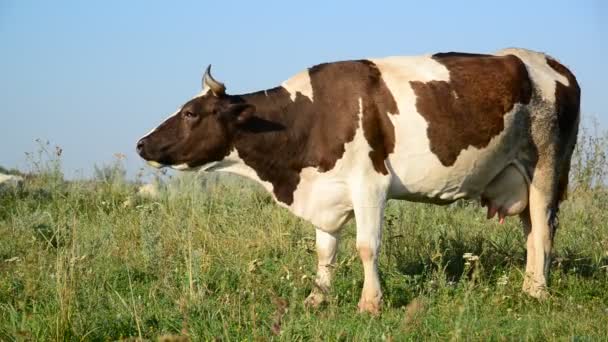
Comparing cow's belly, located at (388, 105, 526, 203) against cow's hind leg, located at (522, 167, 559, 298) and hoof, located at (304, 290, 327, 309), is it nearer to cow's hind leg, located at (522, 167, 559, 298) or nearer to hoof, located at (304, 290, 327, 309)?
cow's hind leg, located at (522, 167, 559, 298)

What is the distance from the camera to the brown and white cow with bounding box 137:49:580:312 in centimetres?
721

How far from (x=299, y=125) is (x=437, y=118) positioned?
1196 millimetres

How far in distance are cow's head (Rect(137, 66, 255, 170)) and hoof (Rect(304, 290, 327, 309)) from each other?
152cm

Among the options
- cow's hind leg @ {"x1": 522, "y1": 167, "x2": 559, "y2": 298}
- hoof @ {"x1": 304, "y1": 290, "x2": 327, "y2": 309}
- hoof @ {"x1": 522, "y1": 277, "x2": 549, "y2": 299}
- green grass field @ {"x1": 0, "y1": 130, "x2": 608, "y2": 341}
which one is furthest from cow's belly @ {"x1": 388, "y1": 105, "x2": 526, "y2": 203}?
hoof @ {"x1": 304, "y1": 290, "x2": 327, "y2": 309}

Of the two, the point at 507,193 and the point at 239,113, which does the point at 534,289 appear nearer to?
the point at 507,193

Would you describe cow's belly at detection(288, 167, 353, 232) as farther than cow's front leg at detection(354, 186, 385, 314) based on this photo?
Yes

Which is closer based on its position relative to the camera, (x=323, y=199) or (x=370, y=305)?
(x=370, y=305)

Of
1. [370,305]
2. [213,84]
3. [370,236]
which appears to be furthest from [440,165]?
[213,84]

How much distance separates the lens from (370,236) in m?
7.14

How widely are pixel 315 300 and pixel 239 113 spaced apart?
1786 millimetres

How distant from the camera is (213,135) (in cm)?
746

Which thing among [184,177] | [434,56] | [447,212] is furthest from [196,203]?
[434,56]

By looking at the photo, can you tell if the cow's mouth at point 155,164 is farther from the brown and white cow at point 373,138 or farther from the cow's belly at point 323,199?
the cow's belly at point 323,199

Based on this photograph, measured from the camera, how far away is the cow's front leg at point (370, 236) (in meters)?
7.05
